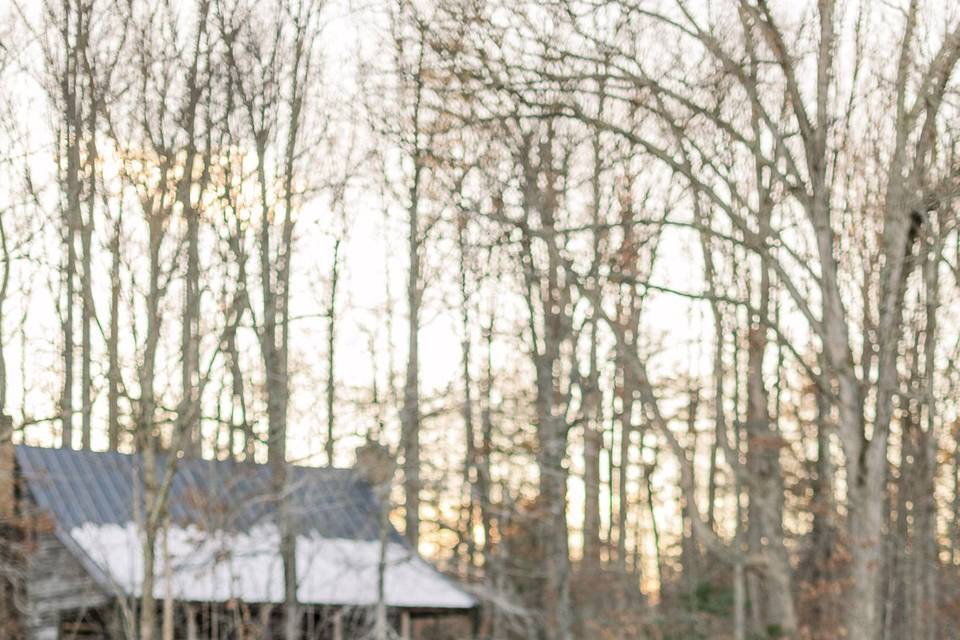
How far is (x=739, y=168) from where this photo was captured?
22.0 metres

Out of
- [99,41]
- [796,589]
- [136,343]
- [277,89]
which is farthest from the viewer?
[796,589]

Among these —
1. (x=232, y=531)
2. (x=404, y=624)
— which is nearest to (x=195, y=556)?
(x=232, y=531)

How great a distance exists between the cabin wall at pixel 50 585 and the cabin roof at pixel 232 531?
38cm

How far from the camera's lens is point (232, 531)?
20328 millimetres

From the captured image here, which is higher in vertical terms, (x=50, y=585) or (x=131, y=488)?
(x=131, y=488)

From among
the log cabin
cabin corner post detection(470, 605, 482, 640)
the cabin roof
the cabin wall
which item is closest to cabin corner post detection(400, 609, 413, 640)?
the log cabin

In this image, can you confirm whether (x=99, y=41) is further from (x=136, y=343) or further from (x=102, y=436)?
(x=102, y=436)

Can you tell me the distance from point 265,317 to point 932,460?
39.8 ft

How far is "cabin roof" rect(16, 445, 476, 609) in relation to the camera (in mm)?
21562

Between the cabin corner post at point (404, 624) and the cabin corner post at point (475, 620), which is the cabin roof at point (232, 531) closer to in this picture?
the cabin corner post at point (404, 624)

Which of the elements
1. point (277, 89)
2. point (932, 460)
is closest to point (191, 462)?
point (277, 89)

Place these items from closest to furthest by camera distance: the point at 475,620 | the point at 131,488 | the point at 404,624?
the point at 404,624, the point at 131,488, the point at 475,620

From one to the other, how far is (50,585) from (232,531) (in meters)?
4.09

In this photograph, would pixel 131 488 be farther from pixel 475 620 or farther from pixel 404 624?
pixel 475 620
